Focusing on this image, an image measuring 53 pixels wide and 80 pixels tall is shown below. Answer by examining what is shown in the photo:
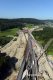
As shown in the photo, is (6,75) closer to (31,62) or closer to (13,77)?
(13,77)

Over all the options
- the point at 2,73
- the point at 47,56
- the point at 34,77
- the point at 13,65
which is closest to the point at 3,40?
the point at 47,56

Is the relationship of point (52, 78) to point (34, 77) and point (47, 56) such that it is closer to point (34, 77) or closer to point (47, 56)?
A: point (34, 77)

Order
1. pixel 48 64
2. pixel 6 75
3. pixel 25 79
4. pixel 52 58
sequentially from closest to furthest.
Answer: pixel 25 79
pixel 6 75
pixel 48 64
pixel 52 58

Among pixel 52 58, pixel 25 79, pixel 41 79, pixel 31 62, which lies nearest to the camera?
pixel 25 79

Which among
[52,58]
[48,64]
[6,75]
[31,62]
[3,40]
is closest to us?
[6,75]

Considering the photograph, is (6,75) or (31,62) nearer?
(6,75)

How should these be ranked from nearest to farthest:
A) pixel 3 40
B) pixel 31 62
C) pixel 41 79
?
1. pixel 41 79
2. pixel 31 62
3. pixel 3 40

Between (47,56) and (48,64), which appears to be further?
(47,56)

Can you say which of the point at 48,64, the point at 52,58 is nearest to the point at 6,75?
the point at 48,64

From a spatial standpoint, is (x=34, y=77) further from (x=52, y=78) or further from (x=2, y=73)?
(x=2, y=73)
